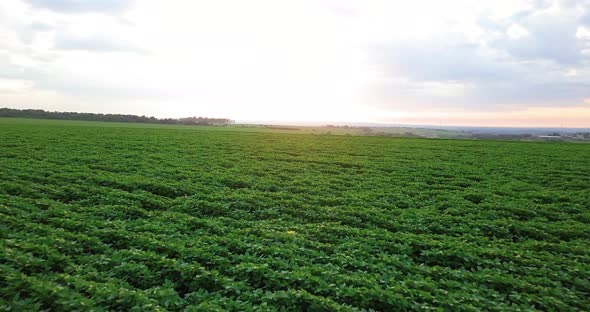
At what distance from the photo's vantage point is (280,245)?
744cm

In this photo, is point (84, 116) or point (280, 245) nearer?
point (280, 245)

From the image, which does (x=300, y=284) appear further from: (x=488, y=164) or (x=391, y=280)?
(x=488, y=164)

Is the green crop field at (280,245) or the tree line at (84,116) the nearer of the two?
the green crop field at (280,245)

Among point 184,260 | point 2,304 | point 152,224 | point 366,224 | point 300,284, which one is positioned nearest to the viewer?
point 2,304

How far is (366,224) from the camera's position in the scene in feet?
30.7

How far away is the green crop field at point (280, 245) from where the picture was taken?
5301mm

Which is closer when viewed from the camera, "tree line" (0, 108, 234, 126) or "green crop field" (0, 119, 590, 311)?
"green crop field" (0, 119, 590, 311)

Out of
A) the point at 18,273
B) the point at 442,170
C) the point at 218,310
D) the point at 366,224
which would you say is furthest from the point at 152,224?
the point at 442,170

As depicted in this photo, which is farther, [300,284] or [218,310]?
[300,284]

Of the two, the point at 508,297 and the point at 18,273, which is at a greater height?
the point at 18,273

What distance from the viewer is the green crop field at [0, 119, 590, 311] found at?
5.30 meters

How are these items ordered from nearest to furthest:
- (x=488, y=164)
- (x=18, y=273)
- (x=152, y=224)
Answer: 1. (x=18, y=273)
2. (x=152, y=224)
3. (x=488, y=164)

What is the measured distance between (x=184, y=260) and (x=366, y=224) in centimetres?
512

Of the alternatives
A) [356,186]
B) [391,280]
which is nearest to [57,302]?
[391,280]
